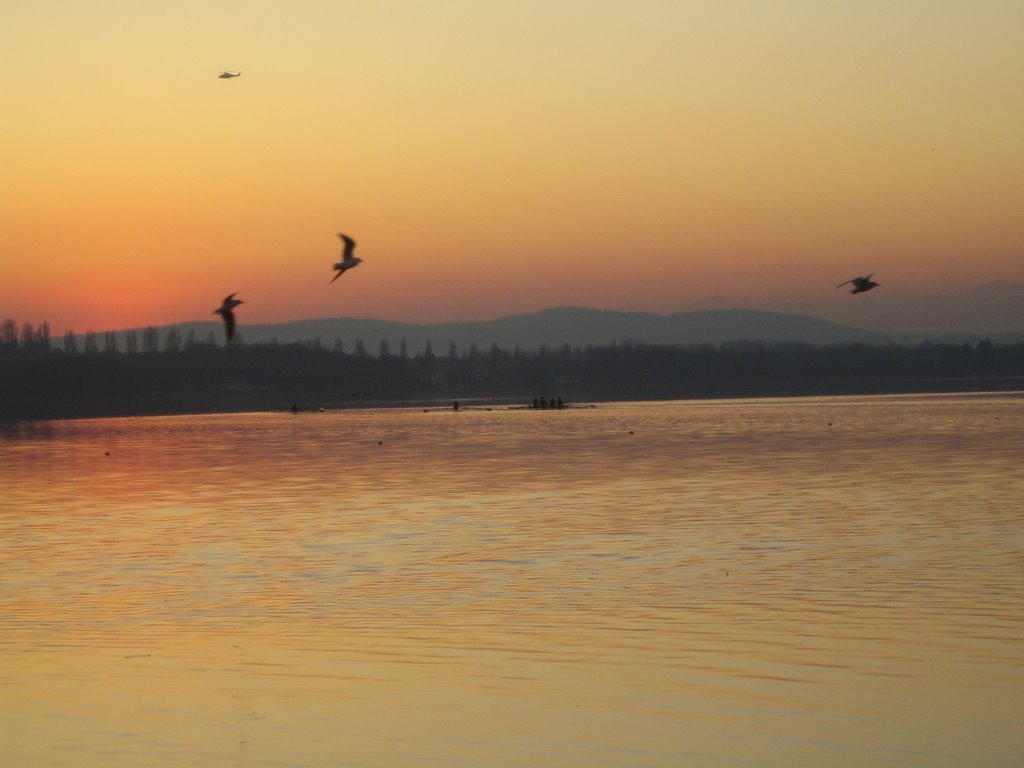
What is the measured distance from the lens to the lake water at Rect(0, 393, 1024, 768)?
40.9 feet

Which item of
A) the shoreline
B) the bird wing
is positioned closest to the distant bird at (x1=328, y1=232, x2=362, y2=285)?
the bird wing

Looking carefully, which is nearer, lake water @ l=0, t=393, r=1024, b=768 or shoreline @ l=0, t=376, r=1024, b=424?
lake water @ l=0, t=393, r=1024, b=768

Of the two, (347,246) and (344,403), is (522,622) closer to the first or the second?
(347,246)

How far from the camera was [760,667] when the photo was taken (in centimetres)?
1462

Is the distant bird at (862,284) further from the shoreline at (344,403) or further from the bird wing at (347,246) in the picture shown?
the shoreline at (344,403)

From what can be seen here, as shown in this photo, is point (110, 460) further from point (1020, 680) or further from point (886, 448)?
point (1020, 680)

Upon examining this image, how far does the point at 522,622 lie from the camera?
17250 millimetres

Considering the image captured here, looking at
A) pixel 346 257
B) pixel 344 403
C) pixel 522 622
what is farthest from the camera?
pixel 344 403

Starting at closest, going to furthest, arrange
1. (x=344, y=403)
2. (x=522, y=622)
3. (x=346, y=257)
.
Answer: (x=522, y=622)
(x=346, y=257)
(x=344, y=403)

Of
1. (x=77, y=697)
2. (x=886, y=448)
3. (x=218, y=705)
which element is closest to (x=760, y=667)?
(x=218, y=705)

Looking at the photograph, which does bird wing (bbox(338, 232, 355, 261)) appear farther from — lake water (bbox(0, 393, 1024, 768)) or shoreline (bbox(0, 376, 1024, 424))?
shoreline (bbox(0, 376, 1024, 424))

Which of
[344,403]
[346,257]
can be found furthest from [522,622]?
[344,403]

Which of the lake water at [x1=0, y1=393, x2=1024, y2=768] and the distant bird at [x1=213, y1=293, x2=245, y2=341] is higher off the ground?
the distant bird at [x1=213, y1=293, x2=245, y2=341]

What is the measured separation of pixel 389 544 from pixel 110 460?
29.9m
